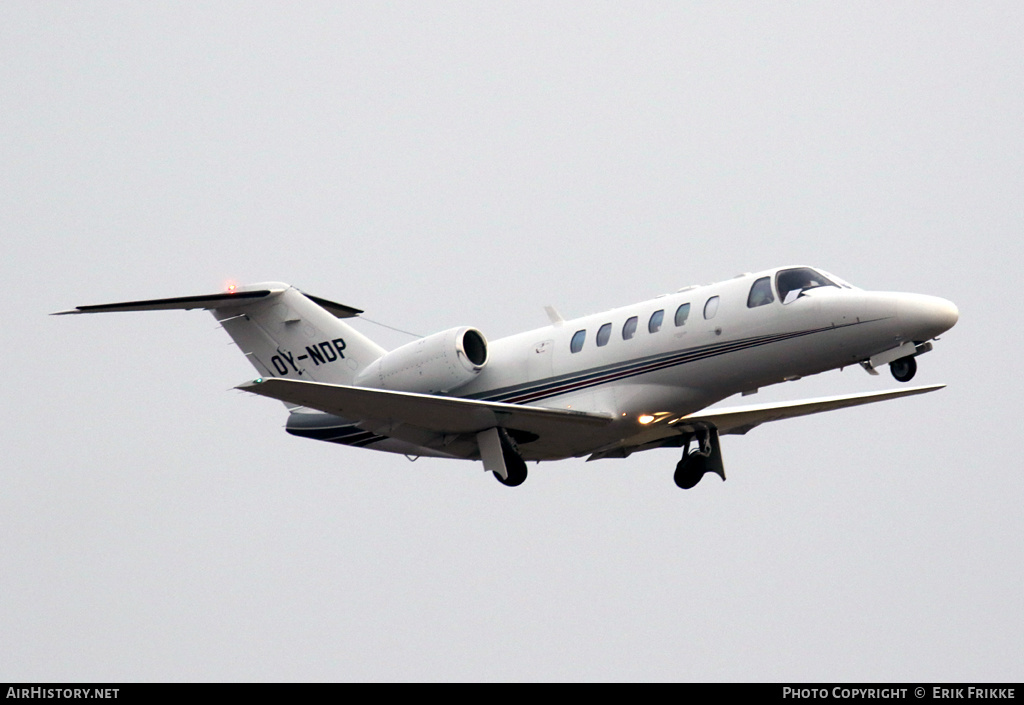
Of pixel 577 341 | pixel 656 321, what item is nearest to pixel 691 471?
pixel 577 341

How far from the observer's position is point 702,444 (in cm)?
2436

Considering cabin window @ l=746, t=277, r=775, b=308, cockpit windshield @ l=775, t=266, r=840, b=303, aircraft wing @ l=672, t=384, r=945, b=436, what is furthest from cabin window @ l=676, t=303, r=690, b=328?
aircraft wing @ l=672, t=384, r=945, b=436

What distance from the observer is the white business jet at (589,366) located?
21062 mm

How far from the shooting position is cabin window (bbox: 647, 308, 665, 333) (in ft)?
73.0

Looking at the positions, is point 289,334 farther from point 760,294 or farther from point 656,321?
point 760,294

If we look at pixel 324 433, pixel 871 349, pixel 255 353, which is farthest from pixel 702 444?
pixel 255 353

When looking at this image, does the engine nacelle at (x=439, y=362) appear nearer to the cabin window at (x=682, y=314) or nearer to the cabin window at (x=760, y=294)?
the cabin window at (x=682, y=314)

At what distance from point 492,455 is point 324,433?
3.57 meters

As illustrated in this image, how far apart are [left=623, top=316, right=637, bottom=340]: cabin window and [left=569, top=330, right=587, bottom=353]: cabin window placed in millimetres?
774

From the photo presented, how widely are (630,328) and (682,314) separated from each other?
907 mm

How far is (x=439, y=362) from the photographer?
23453mm

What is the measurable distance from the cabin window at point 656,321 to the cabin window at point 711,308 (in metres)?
0.74

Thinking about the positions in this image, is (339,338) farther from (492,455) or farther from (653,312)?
(653,312)
